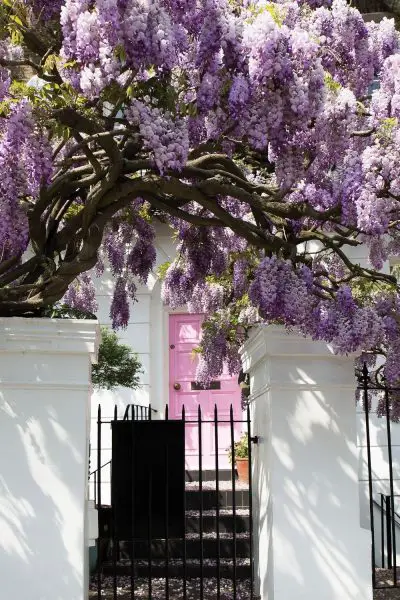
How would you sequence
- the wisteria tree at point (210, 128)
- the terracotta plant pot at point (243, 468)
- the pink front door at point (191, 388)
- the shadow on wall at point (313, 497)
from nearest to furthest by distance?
1. the wisteria tree at point (210, 128)
2. the shadow on wall at point (313, 497)
3. the terracotta plant pot at point (243, 468)
4. the pink front door at point (191, 388)

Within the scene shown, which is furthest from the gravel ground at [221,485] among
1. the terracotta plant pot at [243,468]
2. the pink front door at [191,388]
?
the pink front door at [191,388]

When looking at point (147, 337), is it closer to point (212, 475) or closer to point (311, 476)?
point (212, 475)

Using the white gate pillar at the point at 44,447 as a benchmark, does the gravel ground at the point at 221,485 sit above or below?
below

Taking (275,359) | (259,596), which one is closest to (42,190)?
(275,359)

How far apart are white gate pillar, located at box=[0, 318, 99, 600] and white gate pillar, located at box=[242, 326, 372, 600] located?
112cm

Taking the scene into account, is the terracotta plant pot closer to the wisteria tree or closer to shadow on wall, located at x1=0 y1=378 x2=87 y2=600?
the wisteria tree

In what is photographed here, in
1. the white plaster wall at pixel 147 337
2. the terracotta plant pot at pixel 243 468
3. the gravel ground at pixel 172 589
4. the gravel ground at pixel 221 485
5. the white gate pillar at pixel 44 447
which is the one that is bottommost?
the gravel ground at pixel 172 589

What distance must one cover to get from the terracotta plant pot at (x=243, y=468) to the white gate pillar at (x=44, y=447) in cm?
505

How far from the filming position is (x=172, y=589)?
6.63 metres

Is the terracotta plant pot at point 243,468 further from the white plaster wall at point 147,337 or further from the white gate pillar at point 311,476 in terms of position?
the white gate pillar at point 311,476

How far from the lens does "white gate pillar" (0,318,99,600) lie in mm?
4609

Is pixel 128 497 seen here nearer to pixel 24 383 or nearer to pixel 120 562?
pixel 24 383

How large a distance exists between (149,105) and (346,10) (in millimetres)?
1748

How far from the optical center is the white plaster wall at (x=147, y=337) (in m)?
11.0
